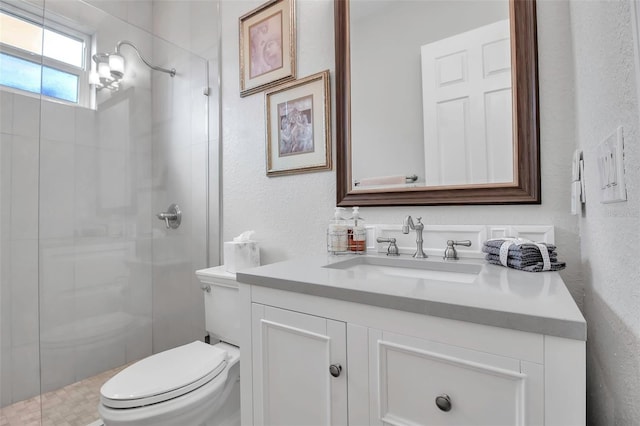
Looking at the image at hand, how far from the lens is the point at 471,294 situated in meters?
0.60

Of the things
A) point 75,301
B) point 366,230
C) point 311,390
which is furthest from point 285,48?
point 75,301

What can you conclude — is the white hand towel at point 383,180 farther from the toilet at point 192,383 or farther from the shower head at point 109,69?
the shower head at point 109,69

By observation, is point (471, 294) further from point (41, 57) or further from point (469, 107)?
point (41, 57)

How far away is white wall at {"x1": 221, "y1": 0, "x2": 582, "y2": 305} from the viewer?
3.01ft

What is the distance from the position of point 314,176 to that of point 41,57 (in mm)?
1425

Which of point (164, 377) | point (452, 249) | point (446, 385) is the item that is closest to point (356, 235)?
point (452, 249)

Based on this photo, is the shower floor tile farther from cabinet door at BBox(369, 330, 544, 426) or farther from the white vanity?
A: cabinet door at BBox(369, 330, 544, 426)

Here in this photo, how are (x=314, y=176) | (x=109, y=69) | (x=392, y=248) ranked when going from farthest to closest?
(x=109, y=69) < (x=314, y=176) < (x=392, y=248)

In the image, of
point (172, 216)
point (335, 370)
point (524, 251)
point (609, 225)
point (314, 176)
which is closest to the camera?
point (609, 225)

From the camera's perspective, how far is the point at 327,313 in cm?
71

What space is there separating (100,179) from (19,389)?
1092mm

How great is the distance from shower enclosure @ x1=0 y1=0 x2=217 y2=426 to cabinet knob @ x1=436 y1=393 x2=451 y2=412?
4.90 feet

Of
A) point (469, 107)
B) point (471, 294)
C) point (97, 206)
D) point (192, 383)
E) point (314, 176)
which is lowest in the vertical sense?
point (192, 383)

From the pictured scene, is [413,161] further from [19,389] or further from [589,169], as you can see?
[19,389]
